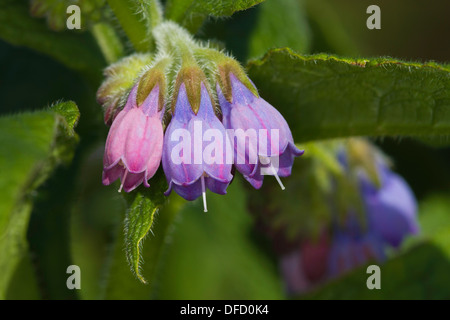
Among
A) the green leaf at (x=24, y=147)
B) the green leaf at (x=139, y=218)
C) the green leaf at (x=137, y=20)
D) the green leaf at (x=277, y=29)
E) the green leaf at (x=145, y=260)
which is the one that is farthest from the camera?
the green leaf at (x=277, y=29)

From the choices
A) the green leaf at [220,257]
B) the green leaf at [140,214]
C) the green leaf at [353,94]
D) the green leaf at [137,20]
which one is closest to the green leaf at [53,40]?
the green leaf at [137,20]

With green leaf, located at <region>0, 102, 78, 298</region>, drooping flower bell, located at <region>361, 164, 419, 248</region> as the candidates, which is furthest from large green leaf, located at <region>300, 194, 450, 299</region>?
green leaf, located at <region>0, 102, 78, 298</region>

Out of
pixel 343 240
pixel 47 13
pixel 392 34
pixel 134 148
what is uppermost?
pixel 392 34

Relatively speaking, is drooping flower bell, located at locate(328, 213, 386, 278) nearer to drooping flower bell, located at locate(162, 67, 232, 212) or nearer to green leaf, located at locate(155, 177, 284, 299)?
green leaf, located at locate(155, 177, 284, 299)

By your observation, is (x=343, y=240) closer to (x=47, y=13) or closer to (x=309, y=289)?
(x=309, y=289)

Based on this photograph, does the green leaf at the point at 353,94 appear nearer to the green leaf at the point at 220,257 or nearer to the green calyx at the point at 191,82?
the green calyx at the point at 191,82

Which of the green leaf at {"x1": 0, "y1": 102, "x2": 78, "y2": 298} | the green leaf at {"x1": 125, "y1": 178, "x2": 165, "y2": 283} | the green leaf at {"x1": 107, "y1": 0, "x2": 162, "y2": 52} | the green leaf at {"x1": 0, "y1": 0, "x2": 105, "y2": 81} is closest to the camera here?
the green leaf at {"x1": 0, "y1": 102, "x2": 78, "y2": 298}

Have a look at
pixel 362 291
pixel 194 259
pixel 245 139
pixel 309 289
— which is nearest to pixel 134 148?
pixel 245 139
